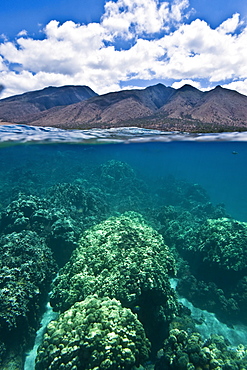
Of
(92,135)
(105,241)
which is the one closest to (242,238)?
(105,241)

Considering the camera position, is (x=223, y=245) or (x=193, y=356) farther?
(x=223, y=245)

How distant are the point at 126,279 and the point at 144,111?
87.3 metres

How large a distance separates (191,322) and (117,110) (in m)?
91.6

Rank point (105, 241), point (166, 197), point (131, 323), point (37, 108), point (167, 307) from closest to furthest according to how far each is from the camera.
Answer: point (131, 323) → point (167, 307) → point (105, 241) → point (166, 197) → point (37, 108)

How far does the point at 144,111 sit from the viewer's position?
88062 millimetres

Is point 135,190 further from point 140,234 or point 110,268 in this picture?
point 110,268

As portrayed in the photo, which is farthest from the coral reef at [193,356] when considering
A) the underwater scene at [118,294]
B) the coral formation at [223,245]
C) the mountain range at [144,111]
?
the mountain range at [144,111]

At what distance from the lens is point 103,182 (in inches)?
1216

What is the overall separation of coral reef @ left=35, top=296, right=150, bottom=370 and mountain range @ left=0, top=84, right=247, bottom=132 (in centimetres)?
4591

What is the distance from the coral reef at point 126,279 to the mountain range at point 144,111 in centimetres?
4223

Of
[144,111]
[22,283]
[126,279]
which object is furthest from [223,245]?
[144,111]

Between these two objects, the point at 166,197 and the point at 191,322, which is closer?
the point at 191,322

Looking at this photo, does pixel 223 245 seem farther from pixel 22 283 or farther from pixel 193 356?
pixel 22 283

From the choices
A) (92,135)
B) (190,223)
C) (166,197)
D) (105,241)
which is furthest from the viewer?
(166,197)
